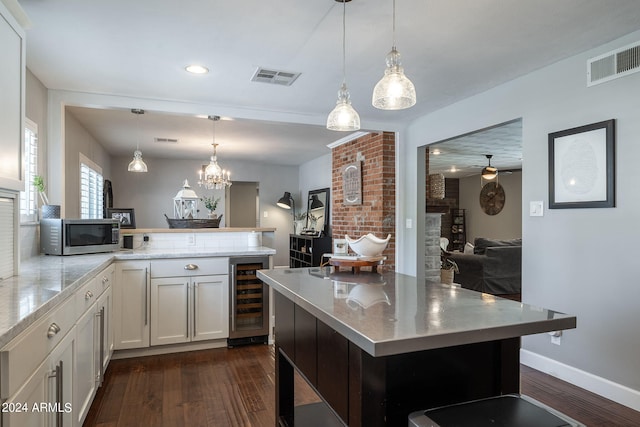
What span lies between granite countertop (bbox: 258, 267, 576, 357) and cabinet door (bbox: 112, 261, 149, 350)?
1.98 meters

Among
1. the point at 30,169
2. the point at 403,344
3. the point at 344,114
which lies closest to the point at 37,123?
the point at 30,169

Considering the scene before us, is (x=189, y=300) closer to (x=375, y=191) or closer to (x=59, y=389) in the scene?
(x=59, y=389)

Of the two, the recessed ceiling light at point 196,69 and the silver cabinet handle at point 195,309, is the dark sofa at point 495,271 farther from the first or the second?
the recessed ceiling light at point 196,69

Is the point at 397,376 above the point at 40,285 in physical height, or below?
below

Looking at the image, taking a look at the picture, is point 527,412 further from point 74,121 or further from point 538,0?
point 74,121

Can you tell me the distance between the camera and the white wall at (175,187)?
299 inches

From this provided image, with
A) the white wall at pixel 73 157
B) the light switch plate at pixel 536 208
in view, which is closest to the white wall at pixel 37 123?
the white wall at pixel 73 157

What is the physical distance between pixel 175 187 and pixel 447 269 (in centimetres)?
546

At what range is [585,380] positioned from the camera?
8.74ft

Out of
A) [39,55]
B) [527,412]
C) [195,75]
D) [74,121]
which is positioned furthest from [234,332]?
[74,121]

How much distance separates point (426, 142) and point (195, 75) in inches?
98.3

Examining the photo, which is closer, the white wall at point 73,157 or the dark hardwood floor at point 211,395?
the dark hardwood floor at point 211,395

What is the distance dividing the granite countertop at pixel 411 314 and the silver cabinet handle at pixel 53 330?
87cm

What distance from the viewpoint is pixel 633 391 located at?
2.38 m
